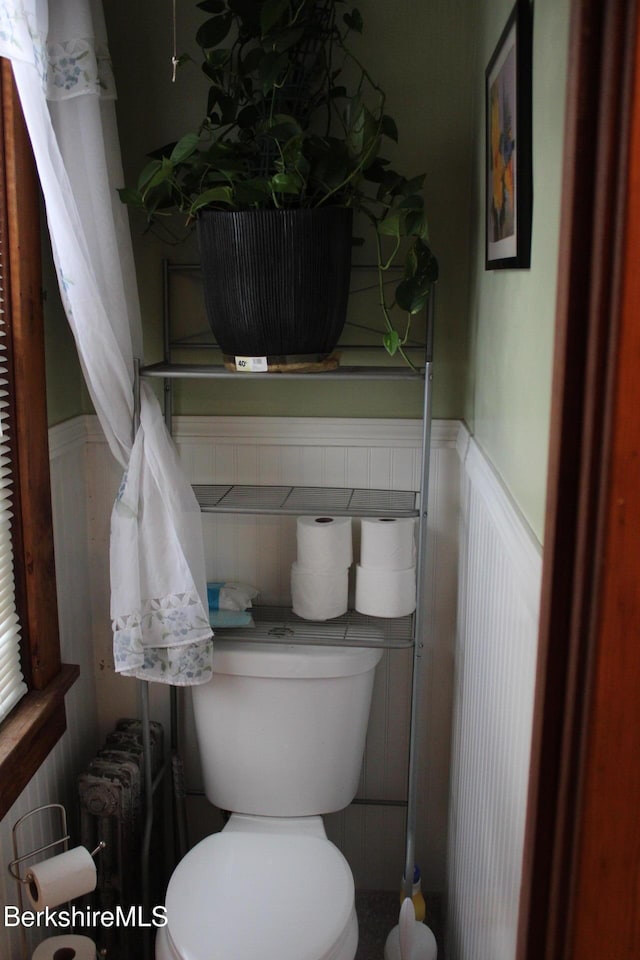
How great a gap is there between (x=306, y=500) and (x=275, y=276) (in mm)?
553

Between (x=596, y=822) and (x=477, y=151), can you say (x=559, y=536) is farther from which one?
(x=477, y=151)

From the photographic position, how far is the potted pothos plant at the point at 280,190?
1616mm

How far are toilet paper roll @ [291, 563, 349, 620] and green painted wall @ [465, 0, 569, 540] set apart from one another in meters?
0.50

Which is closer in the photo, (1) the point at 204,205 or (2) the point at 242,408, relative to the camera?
(1) the point at 204,205

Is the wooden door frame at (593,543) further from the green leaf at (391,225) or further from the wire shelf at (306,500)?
the wire shelf at (306,500)

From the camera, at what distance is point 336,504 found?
1948 mm

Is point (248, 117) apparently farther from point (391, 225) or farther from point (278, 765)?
point (278, 765)

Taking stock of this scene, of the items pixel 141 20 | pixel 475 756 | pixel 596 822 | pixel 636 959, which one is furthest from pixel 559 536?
pixel 141 20

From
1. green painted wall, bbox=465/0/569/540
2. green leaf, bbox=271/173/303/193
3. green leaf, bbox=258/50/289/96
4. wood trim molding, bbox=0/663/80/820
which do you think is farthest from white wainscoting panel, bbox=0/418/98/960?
green painted wall, bbox=465/0/569/540

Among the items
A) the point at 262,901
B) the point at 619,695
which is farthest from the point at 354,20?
the point at 262,901

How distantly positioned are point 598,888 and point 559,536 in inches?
14.1

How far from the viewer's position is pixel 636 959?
910 mm

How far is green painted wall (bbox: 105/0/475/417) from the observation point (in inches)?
74.3

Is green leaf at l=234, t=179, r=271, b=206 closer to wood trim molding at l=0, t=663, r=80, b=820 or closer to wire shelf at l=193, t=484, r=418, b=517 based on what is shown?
wire shelf at l=193, t=484, r=418, b=517
